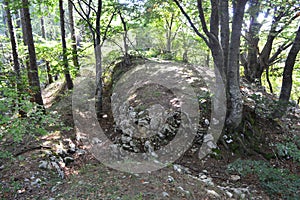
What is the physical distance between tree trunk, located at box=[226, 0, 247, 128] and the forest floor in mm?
494

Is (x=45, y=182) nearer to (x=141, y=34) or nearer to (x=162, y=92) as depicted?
(x=162, y=92)

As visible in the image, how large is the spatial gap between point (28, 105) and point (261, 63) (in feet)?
31.1

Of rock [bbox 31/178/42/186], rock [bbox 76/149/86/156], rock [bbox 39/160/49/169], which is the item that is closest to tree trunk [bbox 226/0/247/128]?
rock [bbox 76/149/86/156]

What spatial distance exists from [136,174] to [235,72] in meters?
3.48

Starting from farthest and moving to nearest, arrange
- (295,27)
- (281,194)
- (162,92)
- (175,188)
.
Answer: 1. (295,27)
2. (162,92)
3. (281,194)
4. (175,188)

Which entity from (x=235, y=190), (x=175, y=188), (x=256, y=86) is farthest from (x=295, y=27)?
(x=175, y=188)

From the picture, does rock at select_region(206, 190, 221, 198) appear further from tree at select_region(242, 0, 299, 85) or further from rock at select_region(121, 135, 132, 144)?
tree at select_region(242, 0, 299, 85)

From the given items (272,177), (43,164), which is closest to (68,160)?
(43,164)

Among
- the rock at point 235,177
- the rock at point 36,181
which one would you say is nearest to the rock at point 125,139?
the rock at point 36,181

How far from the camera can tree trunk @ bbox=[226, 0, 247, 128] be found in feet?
17.4

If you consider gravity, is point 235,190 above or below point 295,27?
below

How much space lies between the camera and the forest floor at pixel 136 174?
11.7ft

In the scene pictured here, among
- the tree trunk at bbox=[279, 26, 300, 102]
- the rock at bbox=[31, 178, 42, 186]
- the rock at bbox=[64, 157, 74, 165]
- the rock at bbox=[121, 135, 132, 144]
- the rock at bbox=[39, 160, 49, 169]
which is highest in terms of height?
the tree trunk at bbox=[279, 26, 300, 102]

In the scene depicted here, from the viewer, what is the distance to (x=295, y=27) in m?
7.83
